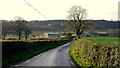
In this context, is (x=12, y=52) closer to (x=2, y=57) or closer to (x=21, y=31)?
(x=2, y=57)

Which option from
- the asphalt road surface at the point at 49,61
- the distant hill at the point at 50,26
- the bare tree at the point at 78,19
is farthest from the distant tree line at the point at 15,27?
the distant hill at the point at 50,26

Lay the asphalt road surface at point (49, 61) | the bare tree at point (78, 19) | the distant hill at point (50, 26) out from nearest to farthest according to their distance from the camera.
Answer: the asphalt road surface at point (49, 61), the bare tree at point (78, 19), the distant hill at point (50, 26)

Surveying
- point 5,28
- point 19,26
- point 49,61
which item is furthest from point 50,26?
point 49,61

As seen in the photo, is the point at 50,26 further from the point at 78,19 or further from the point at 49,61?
the point at 49,61

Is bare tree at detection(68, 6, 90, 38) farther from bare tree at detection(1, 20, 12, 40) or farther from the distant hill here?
the distant hill

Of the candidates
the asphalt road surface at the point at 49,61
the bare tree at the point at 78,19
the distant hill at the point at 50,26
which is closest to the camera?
the asphalt road surface at the point at 49,61

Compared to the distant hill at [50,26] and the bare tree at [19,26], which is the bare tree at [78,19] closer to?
the bare tree at [19,26]

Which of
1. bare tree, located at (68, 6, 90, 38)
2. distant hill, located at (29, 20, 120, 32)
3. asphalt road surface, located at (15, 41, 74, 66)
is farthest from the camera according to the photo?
distant hill, located at (29, 20, 120, 32)

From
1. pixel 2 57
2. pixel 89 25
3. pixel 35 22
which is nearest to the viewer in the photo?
pixel 2 57

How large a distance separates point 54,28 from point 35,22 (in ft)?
61.4

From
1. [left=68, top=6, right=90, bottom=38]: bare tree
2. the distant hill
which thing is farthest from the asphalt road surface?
the distant hill

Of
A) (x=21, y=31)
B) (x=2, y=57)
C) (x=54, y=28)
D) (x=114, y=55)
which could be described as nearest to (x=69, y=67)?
(x=114, y=55)

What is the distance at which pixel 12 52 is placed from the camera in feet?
53.3

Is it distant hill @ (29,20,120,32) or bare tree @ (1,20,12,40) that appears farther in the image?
distant hill @ (29,20,120,32)
